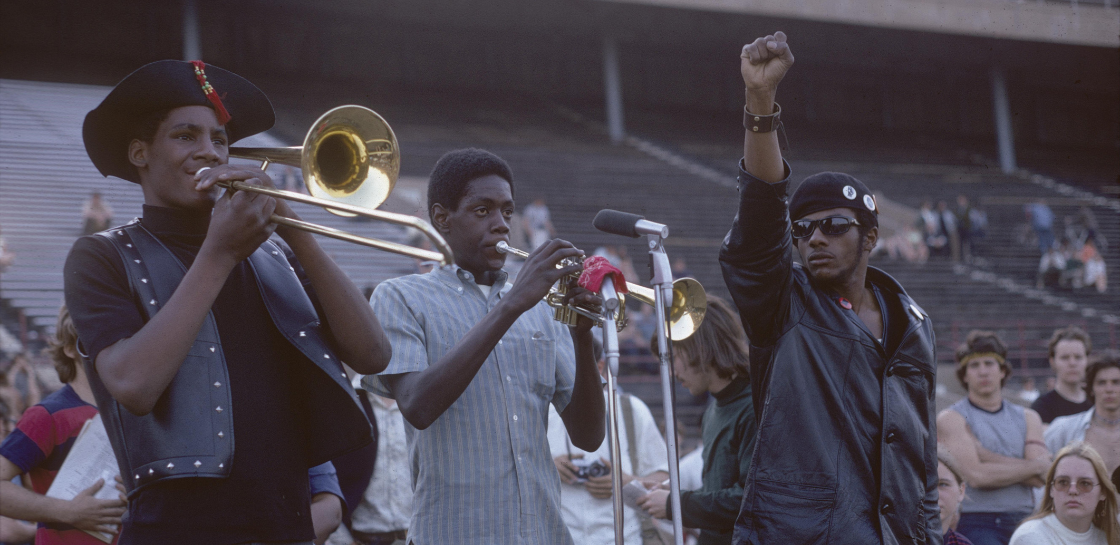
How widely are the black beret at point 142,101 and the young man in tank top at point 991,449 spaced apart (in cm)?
482

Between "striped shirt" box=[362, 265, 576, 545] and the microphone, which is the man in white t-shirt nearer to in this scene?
"striped shirt" box=[362, 265, 576, 545]

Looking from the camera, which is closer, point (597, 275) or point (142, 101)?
point (142, 101)

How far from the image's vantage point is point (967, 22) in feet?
92.7

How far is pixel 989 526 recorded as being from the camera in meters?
5.90

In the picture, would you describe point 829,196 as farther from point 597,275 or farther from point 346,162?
point 346,162

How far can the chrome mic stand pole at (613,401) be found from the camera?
8.12ft

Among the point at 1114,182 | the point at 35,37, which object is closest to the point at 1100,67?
the point at 1114,182

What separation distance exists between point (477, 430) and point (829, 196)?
132cm

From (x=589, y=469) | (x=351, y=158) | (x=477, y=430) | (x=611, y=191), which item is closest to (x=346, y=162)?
(x=351, y=158)

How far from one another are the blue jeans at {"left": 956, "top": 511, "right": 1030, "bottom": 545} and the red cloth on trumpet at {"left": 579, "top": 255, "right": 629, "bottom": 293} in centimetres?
398

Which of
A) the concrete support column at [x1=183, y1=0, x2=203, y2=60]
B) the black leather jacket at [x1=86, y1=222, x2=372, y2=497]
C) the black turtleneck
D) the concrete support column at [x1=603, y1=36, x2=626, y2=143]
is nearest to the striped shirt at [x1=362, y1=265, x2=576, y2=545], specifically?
the black leather jacket at [x1=86, y1=222, x2=372, y2=497]

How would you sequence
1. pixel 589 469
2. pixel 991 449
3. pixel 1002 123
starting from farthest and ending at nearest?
1. pixel 1002 123
2. pixel 991 449
3. pixel 589 469

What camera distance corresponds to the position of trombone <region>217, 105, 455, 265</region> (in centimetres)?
257

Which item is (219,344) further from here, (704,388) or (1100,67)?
(1100,67)
